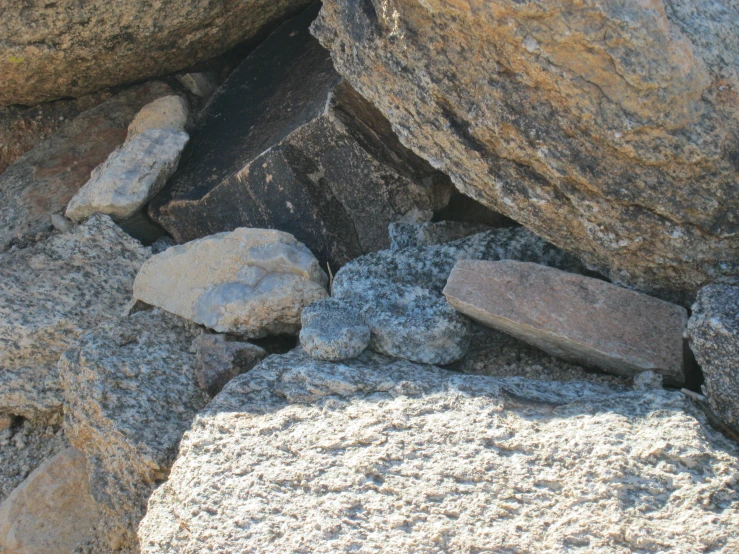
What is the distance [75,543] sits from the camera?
8.64 ft

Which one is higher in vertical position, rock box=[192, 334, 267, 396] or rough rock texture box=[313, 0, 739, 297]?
rough rock texture box=[313, 0, 739, 297]

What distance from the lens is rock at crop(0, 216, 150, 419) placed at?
9.62ft

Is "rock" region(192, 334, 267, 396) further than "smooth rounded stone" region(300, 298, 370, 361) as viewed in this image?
Yes

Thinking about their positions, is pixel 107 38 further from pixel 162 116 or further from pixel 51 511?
pixel 51 511

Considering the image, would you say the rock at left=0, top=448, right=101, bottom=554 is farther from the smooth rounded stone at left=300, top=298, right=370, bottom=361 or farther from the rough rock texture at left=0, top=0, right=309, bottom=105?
the rough rock texture at left=0, top=0, right=309, bottom=105

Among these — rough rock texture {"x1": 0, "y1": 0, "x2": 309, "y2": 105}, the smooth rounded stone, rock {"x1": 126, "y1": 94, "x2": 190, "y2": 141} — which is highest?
rough rock texture {"x1": 0, "y1": 0, "x2": 309, "y2": 105}

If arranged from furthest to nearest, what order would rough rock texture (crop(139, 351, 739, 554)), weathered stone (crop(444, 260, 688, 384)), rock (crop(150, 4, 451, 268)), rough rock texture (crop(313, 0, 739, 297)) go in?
rock (crop(150, 4, 451, 268)) → weathered stone (crop(444, 260, 688, 384)) → rough rock texture (crop(313, 0, 739, 297)) → rough rock texture (crop(139, 351, 739, 554))

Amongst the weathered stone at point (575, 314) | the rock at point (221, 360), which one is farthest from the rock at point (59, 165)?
the weathered stone at point (575, 314)

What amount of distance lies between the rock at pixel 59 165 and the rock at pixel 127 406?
3.13 feet

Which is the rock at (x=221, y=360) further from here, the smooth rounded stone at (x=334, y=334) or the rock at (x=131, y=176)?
the rock at (x=131, y=176)

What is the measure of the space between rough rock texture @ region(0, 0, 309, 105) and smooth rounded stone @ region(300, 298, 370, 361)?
1401 millimetres

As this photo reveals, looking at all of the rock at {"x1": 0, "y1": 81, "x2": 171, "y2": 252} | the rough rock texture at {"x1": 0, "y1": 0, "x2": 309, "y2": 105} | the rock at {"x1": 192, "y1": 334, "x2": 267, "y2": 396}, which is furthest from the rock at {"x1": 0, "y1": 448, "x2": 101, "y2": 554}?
the rough rock texture at {"x1": 0, "y1": 0, "x2": 309, "y2": 105}

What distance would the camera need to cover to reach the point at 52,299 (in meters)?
3.05

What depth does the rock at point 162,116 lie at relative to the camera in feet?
11.2
